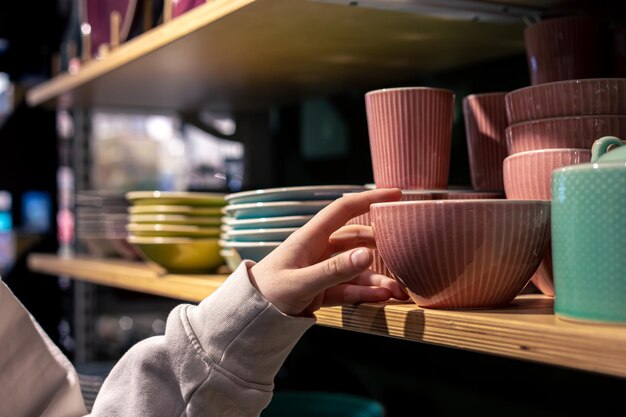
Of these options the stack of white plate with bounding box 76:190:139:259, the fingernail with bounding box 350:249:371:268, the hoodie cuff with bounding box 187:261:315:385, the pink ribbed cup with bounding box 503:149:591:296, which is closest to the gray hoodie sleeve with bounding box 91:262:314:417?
the hoodie cuff with bounding box 187:261:315:385

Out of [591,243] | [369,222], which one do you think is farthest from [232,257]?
[591,243]

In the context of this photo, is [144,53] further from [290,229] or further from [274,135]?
[274,135]

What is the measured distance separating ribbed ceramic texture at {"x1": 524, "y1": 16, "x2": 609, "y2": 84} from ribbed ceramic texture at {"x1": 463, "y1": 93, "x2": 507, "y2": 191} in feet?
0.25

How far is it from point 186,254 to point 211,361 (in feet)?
1.77

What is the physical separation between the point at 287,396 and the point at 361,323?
2.68ft

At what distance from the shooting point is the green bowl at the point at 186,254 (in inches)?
56.4

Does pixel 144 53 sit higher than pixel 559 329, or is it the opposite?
pixel 144 53

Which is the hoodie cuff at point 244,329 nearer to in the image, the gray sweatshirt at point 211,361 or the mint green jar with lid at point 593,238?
the gray sweatshirt at point 211,361

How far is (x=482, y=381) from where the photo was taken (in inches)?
58.6

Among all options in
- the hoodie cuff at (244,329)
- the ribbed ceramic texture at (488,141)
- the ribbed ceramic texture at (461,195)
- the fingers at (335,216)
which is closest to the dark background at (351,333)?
the ribbed ceramic texture at (488,141)

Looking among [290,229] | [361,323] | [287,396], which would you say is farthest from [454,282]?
[287,396]

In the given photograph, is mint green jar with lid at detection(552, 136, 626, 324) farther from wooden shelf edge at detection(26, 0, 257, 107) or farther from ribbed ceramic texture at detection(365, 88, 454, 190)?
wooden shelf edge at detection(26, 0, 257, 107)

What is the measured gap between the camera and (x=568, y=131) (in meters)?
0.83

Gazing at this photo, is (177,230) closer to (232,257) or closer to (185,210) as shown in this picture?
(185,210)
